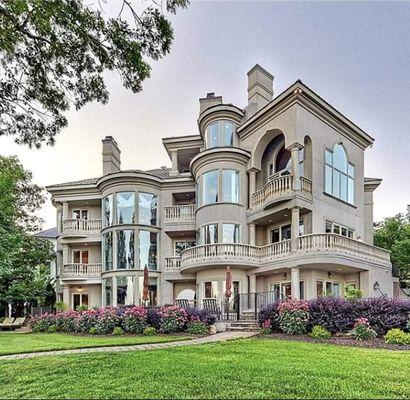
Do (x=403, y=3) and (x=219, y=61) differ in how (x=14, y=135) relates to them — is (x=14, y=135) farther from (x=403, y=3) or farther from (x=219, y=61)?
(x=403, y=3)

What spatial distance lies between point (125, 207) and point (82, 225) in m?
4.18

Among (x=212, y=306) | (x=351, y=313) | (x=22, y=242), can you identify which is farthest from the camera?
(x=22, y=242)

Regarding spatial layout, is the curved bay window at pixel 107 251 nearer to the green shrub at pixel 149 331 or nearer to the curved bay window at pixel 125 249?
the curved bay window at pixel 125 249

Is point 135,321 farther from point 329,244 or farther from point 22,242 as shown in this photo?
point 22,242

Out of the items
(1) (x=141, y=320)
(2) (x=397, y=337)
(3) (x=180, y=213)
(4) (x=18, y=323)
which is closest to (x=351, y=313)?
(2) (x=397, y=337)

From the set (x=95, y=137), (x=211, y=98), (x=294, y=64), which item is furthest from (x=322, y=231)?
(x=95, y=137)

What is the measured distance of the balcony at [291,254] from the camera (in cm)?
1762

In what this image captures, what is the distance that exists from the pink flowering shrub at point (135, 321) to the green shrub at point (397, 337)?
356 inches

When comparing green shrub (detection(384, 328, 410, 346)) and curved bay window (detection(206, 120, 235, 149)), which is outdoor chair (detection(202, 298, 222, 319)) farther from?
curved bay window (detection(206, 120, 235, 149))

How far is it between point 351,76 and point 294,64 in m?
2.97

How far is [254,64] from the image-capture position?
952 inches

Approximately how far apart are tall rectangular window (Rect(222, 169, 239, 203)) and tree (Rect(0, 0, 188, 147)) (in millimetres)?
13745

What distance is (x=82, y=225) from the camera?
26.4m

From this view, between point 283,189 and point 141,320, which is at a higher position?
point 283,189
